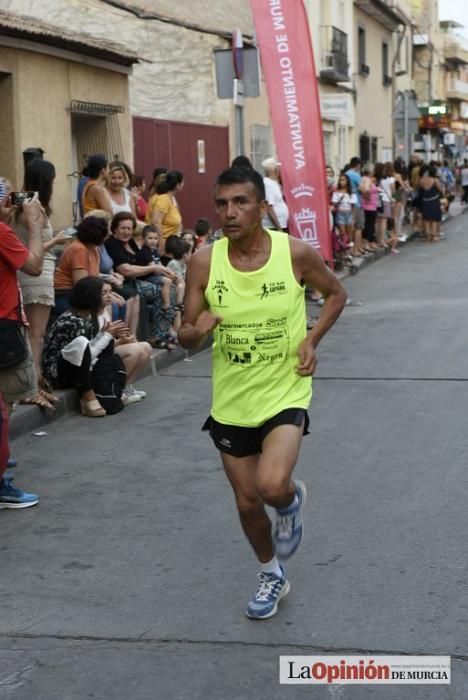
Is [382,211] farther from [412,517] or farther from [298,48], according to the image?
[412,517]

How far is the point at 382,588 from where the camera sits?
16.9ft

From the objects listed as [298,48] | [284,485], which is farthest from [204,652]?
[298,48]

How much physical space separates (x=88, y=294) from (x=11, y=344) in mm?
2473

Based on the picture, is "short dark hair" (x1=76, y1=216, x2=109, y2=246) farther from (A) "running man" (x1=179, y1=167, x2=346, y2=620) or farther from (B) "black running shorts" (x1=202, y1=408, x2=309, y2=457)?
(B) "black running shorts" (x1=202, y1=408, x2=309, y2=457)

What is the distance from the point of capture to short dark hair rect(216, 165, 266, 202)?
15.3 feet

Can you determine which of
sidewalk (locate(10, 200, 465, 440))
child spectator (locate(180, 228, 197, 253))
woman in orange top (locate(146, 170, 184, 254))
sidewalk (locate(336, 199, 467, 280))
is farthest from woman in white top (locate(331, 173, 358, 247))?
sidewalk (locate(10, 200, 465, 440))

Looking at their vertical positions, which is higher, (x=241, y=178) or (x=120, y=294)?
(x=241, y=178)

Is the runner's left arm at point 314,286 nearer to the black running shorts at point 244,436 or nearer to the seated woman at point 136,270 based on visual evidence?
the black running shorts at point 244,436

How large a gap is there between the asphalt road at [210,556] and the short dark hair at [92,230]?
1373mm

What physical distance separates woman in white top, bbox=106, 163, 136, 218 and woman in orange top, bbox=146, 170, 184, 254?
144cm

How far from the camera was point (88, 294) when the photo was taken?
9.17 metres

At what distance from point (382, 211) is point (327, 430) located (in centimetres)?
1566

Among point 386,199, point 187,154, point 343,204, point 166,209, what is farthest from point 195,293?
point 386,199

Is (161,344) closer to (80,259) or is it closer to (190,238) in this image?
(190,238)
